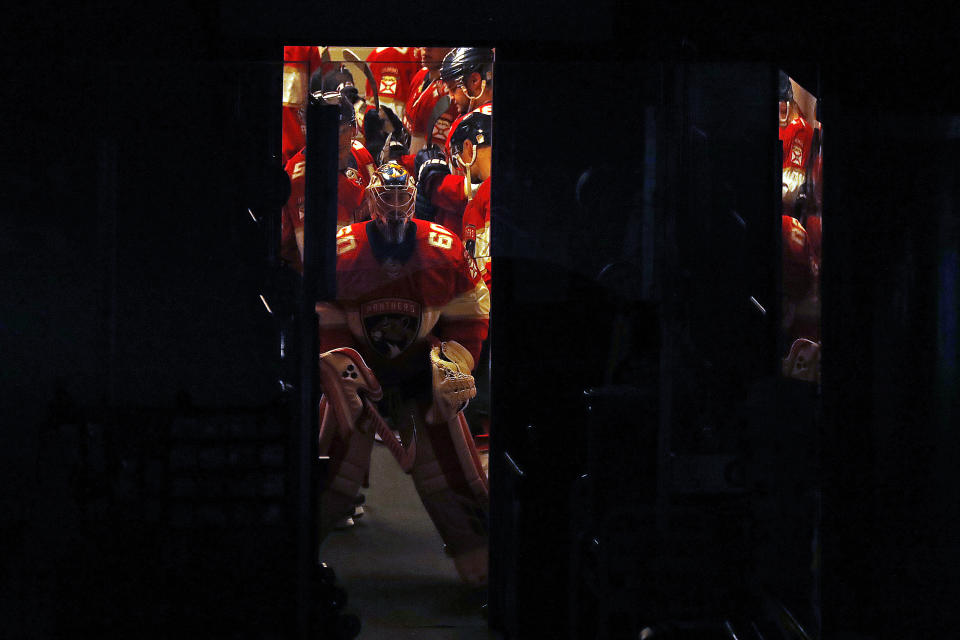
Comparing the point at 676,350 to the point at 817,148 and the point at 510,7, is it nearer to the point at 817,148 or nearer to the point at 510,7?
the point at 817,148

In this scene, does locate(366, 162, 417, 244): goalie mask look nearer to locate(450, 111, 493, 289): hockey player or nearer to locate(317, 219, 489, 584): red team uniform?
locate(317, 219, 489, 584): red team uniform

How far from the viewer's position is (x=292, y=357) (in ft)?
6.12

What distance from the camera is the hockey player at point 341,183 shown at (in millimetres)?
1904

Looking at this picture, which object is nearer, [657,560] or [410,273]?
[657,560]

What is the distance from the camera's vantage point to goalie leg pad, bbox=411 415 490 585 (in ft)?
9.28

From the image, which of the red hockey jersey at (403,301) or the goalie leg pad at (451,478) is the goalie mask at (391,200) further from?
the goalie leg pad at (451,478)

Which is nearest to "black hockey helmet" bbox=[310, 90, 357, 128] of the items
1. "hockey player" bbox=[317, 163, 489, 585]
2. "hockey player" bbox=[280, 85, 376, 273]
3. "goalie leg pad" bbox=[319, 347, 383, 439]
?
"hockey player" bbox=[280, 85, 376, 273]

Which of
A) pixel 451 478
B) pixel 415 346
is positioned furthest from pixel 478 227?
pixel 451 478

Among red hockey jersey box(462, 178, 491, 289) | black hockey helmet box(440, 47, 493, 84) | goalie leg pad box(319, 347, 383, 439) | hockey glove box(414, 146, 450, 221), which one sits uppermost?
black hockey helmet box(440, 47, 493, 84)

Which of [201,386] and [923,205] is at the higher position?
[923,205]

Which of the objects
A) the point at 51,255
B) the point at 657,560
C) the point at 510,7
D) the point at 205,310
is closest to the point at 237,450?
the point at 205,310

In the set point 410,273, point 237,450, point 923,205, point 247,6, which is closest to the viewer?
point 237,450

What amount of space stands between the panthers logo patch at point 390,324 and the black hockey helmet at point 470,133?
908mm

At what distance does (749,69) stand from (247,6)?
1237 millimetres
